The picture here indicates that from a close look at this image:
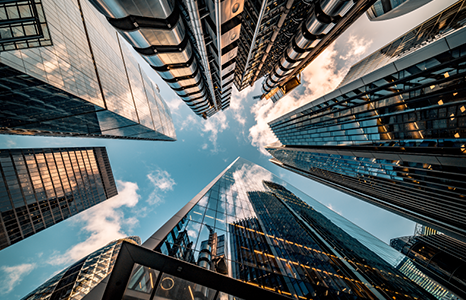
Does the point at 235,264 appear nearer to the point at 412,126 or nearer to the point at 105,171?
the point at 412,126

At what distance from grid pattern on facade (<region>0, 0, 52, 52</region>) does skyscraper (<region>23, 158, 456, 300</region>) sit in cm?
1302

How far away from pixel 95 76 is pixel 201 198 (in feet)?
46.5

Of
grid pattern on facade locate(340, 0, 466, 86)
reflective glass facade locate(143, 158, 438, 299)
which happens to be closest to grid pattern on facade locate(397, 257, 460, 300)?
reflective glass facade locate(143, 158, 438, 299)

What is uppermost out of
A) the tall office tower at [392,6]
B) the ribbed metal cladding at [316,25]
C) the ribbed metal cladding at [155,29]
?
the tall office tower at [392,6]

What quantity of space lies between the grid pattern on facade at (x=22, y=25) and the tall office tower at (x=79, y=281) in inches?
1730

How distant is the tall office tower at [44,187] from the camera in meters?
40.1

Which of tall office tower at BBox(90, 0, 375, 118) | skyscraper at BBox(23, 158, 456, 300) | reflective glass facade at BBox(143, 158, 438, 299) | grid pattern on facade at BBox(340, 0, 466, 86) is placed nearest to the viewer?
skyscraper at BBox(23, 158, 456, 300)

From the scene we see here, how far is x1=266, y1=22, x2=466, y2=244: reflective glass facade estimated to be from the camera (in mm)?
11412

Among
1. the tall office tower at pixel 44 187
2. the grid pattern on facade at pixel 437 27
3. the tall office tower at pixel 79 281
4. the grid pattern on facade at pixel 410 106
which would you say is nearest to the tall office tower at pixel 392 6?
the grid pattern on facade at pixel 437 27

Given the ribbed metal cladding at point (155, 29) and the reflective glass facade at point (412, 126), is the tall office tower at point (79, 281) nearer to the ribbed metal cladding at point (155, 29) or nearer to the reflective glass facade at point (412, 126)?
the ribbed metal cladding at point (155, 29)

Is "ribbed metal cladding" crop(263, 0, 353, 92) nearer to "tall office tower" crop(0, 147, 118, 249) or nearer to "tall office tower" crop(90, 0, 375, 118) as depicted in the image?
"tall office tower" crop(90, 0, 375, 118)

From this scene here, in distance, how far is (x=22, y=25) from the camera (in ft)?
27.0

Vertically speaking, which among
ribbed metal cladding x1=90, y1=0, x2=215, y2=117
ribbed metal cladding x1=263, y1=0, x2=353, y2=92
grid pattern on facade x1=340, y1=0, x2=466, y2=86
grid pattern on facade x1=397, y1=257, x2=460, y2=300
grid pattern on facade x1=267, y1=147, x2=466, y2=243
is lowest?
grid pattern on facade x1=397, y1=257, x2=460, y2=300

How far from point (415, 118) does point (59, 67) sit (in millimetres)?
30972
